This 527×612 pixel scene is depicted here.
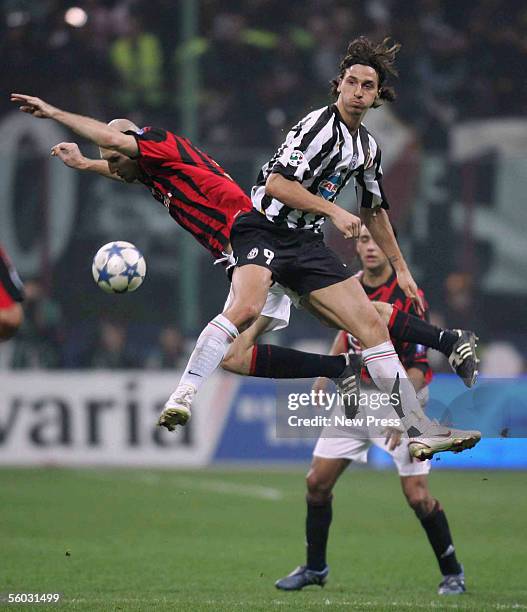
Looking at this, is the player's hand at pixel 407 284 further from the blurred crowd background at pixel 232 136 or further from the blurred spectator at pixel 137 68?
the blurred spectator at pixel 137 68

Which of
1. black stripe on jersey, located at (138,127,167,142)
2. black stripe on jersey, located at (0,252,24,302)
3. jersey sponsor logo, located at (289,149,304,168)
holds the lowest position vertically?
black stripe on jersey, located at (0,252,24,302)

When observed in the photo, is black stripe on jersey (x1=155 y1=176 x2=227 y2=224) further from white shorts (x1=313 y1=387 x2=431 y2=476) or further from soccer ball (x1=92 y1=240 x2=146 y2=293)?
white shorts (x1=313 y1=387 x2=431 y2=476)

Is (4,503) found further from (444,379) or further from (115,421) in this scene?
(444,379)

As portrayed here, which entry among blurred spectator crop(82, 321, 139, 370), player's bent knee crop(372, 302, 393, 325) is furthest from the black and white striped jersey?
blurred spectator crop(82, 321, 139, 370)

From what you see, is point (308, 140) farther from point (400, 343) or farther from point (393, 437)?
point (393, 437)

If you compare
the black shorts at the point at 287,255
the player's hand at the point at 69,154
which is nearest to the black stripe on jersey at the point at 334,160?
the black shorts at the point at 287,255

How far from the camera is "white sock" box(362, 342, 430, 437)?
6777 millimetres

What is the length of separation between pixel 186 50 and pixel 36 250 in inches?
156

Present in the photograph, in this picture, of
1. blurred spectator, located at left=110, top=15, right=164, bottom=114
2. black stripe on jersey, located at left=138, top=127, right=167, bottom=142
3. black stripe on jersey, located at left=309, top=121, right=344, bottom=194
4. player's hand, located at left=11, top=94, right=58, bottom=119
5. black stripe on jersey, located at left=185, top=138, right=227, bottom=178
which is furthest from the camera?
blurred spectator, located at left=110, top=15, right=164, bottom=114

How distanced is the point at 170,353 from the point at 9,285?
9.11 metres

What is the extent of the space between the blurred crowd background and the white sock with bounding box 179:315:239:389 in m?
6.55

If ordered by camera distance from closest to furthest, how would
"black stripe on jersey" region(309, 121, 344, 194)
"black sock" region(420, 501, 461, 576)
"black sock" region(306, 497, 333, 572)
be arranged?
"black stripe on jersey" region(309, 121, 344, 194), "black sock" region(420, 501, 461, 576), "black sock" region(306, 497, 333, 572)

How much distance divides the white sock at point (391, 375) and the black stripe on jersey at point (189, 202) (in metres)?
1.18

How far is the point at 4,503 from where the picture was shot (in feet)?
39.0
